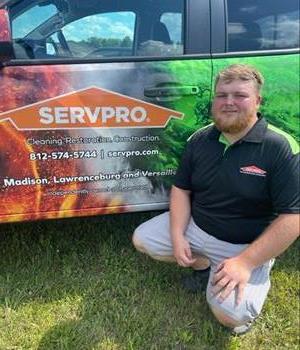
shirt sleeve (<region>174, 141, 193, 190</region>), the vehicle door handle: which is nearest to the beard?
shirt sleeve (<region>174, 141, 193, 190</region>)

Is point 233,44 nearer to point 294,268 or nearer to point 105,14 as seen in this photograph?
point 105,14

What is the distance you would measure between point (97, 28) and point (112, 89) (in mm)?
332

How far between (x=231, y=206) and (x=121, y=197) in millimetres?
658

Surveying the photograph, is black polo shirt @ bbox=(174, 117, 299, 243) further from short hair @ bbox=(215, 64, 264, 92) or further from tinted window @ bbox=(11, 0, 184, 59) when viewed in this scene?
tinted window @ bbox=(11, 0, 184, 59)

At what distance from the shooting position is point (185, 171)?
265 cm

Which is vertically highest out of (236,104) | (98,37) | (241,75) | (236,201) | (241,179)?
(98,37)

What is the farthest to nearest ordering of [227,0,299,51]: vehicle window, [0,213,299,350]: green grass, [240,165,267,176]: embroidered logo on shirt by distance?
[227,0,299,51]: vehicle window < [0,213,299,350]: green grass < [240,165,267,176]: embroidered logo on shirt

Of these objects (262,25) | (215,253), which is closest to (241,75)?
(262,25)

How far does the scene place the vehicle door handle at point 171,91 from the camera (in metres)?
2.71

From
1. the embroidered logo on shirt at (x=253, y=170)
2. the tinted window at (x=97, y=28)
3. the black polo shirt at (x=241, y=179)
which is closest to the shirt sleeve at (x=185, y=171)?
the black polo shirt at (x=241, y=179)

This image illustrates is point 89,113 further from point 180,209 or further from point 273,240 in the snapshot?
point 273,240

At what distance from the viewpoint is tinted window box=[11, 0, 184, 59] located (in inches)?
102

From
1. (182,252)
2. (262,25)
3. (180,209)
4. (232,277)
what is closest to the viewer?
(232,277)

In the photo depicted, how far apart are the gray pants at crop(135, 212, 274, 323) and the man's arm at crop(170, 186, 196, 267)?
7 cm
